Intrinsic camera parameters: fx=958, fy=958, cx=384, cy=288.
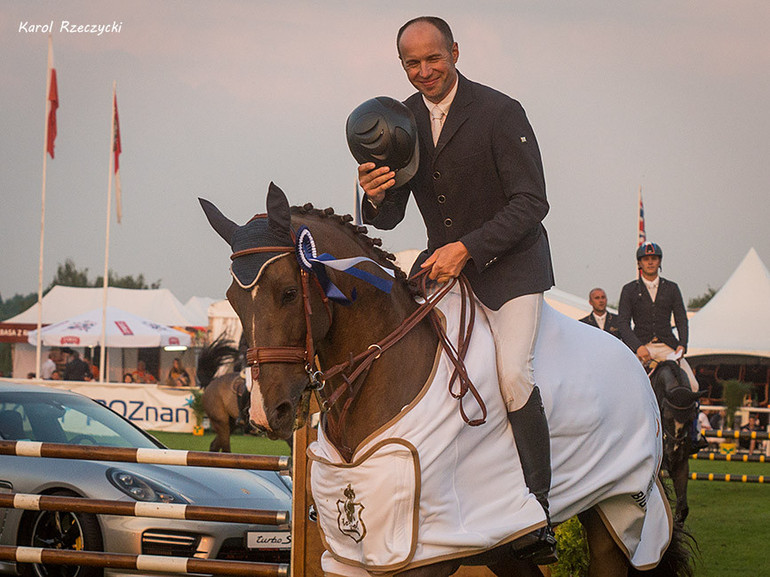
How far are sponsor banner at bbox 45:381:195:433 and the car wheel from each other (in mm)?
17156

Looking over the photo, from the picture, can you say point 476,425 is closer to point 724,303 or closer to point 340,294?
point 340,294

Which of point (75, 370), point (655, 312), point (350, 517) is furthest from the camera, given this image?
point (75, 370)

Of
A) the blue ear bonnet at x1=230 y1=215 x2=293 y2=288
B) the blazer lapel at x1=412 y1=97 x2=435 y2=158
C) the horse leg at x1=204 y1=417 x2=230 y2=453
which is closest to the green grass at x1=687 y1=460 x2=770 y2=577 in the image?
the blazer lapel at x1=412 y1=97 x2=435 y2=158

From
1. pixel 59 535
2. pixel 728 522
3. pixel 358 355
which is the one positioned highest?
pixel 358 355

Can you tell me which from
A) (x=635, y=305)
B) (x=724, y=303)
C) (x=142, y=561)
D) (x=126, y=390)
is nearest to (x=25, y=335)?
(x=126, y=390)

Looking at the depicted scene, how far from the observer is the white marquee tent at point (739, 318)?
89.9ft

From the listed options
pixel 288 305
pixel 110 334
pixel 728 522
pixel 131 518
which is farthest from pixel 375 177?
pixel 110 334

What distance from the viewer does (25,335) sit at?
37.7 metres

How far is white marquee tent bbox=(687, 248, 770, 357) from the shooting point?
27391 mm

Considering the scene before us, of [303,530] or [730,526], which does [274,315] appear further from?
[730,526]

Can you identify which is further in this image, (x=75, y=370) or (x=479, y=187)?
(x=75, y=370)

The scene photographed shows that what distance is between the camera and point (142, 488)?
259 inches

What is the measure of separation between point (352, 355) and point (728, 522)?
8977 millimetres

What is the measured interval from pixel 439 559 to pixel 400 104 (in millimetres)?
1773
